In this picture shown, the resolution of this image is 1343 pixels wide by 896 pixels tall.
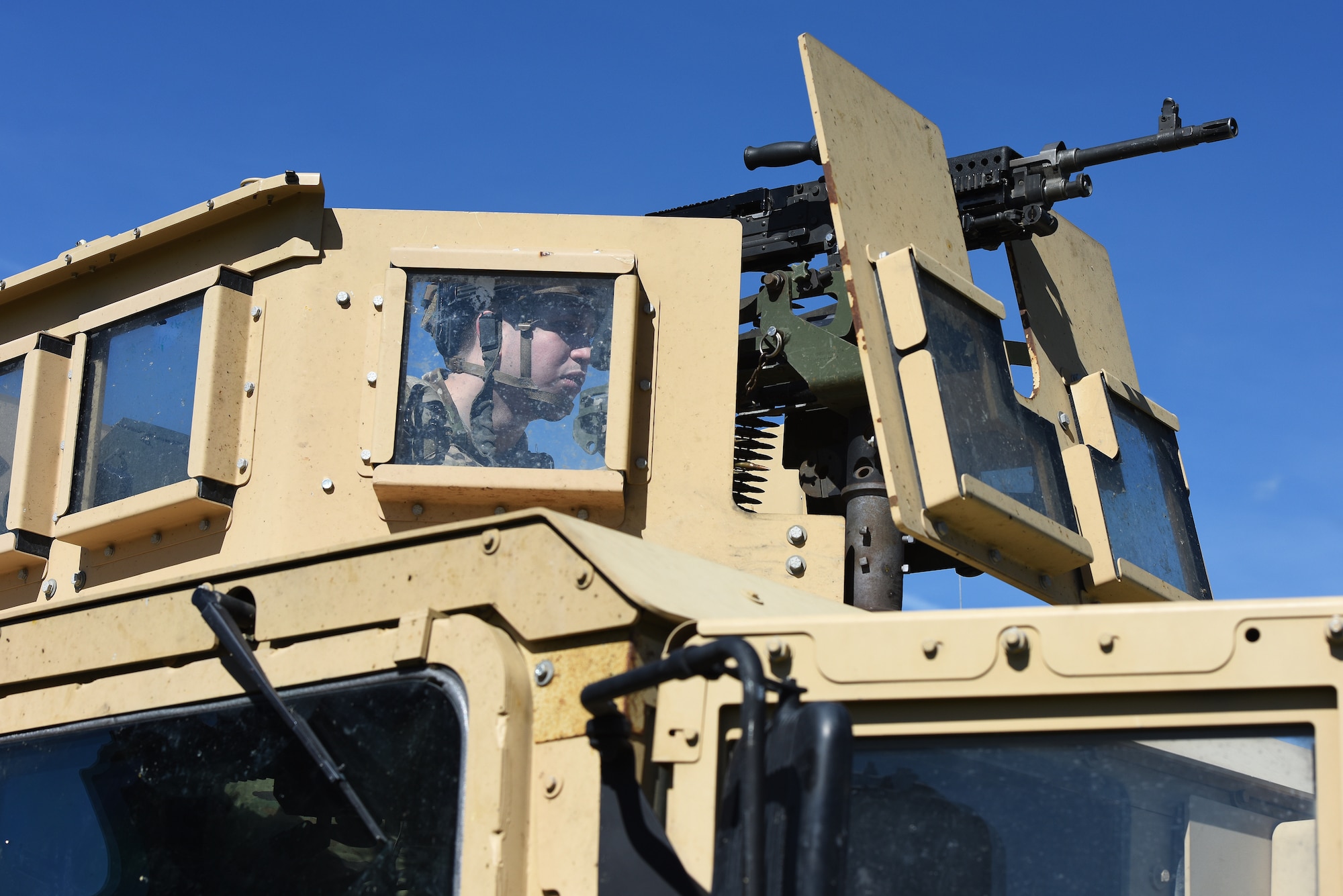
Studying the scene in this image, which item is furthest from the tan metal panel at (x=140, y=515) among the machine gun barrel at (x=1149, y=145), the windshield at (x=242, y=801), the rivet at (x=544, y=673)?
the machine gun barrel at (x=1149, y=145)

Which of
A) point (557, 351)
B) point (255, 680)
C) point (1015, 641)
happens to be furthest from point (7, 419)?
point (1015, 641)

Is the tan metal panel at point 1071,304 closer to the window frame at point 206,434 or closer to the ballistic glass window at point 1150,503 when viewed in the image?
the ballistic glass window at point 1150,503

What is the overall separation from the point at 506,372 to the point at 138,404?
0.92m

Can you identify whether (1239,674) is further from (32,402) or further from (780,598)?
(32,402)

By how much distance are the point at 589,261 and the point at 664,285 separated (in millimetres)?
184

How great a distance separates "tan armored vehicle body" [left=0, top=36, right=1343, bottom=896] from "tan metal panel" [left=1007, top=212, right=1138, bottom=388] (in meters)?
0.02

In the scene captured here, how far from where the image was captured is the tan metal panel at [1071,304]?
14.1ft

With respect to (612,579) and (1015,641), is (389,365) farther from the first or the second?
(1015,641)

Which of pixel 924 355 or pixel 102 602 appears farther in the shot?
pixel 924 355

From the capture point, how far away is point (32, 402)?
373cm

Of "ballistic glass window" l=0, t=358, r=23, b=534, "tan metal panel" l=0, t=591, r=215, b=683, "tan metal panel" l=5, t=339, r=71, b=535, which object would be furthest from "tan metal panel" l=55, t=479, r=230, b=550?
"tan metal panel" l=0, t=591, r=215, b=683

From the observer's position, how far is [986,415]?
11.6ft

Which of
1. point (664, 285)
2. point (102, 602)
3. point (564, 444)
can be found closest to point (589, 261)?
point (664, 285)

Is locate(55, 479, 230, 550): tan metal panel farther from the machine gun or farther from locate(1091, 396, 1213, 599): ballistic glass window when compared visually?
locate(1091, 396, 1213, 599): ballistic glass window
